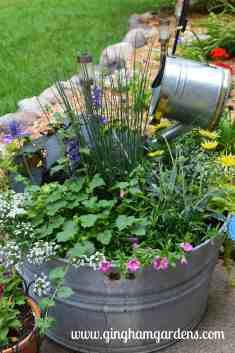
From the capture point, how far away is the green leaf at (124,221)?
2.00 metres

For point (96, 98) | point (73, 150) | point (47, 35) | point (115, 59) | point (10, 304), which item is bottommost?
point (47, 35)

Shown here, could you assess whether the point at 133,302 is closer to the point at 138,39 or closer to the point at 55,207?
the point at 55,207

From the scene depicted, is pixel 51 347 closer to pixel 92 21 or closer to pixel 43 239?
pixel 43 239

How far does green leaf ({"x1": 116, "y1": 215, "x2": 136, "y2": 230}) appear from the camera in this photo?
6.57ft

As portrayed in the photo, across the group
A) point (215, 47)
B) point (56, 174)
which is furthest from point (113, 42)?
point (56, 174)

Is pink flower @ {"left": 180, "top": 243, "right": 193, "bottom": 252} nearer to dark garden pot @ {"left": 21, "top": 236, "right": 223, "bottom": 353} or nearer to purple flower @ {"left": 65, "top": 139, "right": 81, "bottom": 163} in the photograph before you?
dark garden pot @ {"left": 21, "top": 236, "right": 223, "bottom": 353}

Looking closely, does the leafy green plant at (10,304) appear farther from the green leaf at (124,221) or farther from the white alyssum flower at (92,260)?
the green leaf at (124,221)

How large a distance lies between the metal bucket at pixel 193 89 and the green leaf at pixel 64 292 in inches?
34.4

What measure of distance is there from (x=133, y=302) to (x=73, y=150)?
0.60 metres

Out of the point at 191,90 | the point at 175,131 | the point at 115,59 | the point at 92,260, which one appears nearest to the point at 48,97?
the point at 115,59

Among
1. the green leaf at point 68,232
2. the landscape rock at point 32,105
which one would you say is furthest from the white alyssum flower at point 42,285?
the landscape rock at point 32,105

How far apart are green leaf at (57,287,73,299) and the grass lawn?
2370 mm

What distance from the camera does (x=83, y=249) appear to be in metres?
1.96

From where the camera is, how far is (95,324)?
2.12 metres
